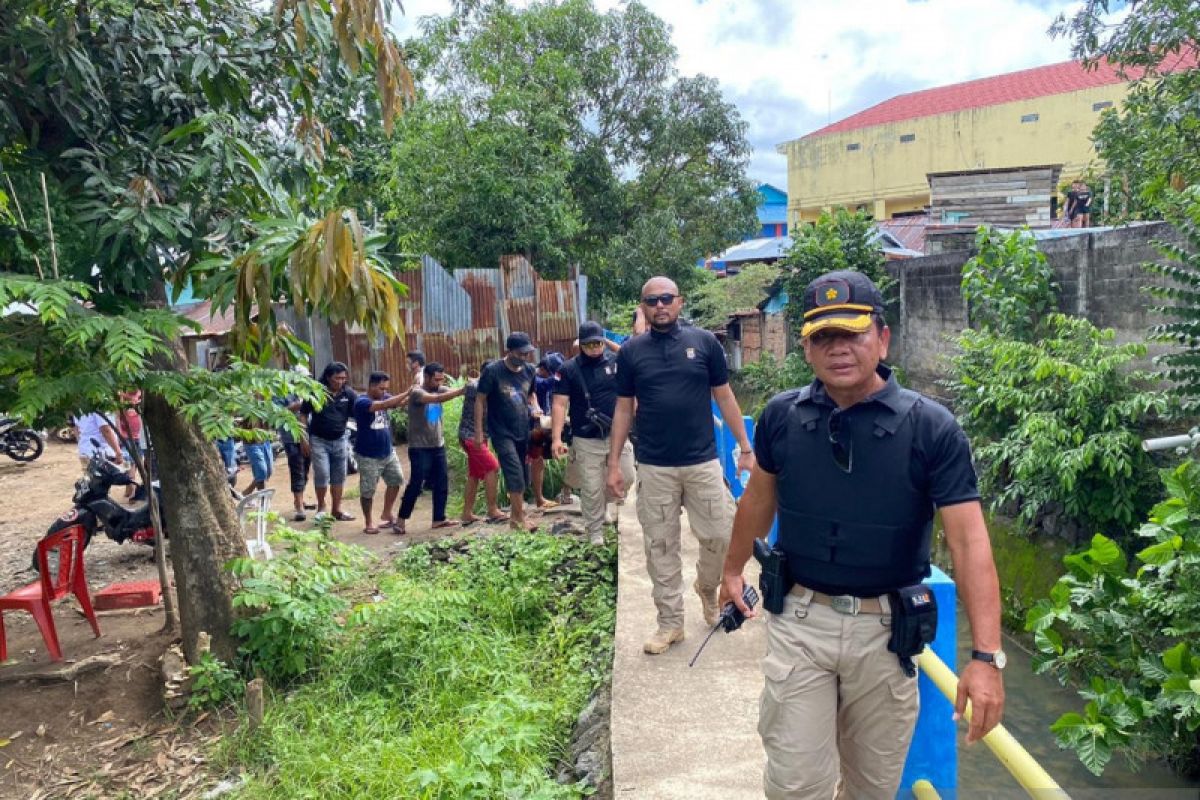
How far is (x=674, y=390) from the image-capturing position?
14.6ft

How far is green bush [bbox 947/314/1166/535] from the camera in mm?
6195

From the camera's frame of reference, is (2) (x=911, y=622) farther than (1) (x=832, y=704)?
No

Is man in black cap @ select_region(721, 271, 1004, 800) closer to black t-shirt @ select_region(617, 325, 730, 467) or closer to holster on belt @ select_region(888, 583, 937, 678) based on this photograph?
holster on belt @ select_region(888, 583, 937, 678)

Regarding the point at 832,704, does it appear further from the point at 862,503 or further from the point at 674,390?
the point at 674,390

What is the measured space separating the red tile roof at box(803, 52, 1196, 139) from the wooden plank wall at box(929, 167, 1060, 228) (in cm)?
1325

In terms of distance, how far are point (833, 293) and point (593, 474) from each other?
178 inches

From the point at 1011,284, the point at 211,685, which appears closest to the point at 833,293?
the point at 211,685

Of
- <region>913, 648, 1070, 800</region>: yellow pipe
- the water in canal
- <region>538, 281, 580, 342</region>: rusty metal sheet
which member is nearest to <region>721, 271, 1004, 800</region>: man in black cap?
<region>913, 648, 1070, 800</region>: yellow pipe

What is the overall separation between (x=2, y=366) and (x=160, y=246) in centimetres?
90

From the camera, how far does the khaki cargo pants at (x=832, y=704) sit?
2486mm

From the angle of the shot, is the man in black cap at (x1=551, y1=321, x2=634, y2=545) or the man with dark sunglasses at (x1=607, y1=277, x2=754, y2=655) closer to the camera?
the man with dark sunglasses at (x1=607, y1=277, x2=754, y2=655)

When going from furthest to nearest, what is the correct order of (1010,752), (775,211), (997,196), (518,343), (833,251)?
(775,211) → (997,196) → (833,251) → (518,343) → (1010,752)

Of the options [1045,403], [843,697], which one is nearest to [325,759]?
[843,697]

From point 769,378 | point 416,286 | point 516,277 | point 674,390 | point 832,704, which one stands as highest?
point 516,277
